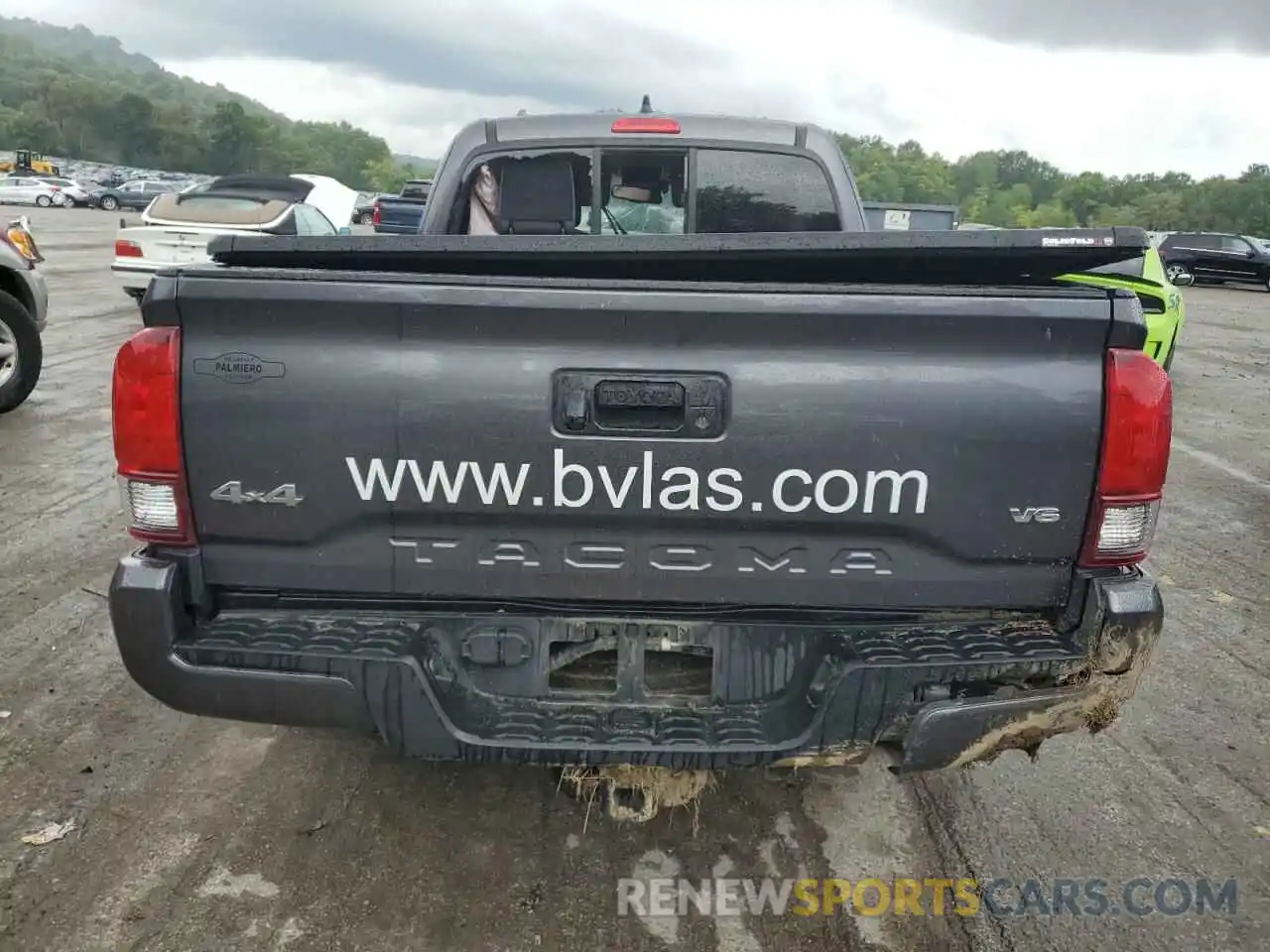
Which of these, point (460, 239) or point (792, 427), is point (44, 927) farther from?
point (792, 427)

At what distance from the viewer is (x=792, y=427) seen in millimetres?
2232

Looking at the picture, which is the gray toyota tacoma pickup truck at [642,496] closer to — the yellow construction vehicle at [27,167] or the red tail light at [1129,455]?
the red tail light at [1129,455]

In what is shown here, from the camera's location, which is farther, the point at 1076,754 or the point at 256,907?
the point at 1076,754

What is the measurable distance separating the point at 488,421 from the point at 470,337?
7.6 inches

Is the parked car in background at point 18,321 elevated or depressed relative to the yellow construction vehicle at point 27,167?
depressed

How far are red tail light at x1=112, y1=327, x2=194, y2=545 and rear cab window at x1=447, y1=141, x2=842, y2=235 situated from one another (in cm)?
208

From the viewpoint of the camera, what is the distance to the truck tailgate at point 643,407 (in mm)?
2199

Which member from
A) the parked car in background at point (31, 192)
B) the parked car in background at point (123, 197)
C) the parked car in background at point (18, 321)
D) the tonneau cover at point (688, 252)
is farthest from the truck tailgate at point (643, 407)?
the parked car in background at point (123, 197)

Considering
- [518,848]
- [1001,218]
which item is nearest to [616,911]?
[518,848]

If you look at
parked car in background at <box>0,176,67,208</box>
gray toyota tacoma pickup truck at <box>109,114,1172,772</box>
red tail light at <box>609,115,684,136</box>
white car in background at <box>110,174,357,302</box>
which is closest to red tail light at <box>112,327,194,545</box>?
gray toyota tacoma pickup truck at <box>109,114,1172,772</box>

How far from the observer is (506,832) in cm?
290

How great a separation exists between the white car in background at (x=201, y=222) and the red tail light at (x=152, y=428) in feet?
28.3

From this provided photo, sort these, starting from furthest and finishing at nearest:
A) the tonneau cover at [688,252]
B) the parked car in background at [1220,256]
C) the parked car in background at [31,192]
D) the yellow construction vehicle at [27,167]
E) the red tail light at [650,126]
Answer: the yellow construction vehicle at [27,167]
the parked car in background at [31,192]
the parked car in background at [1220,256]
the red tail light at [650,126]
the tonneau cover at [688,252]

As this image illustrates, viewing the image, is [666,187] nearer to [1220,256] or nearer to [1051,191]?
[1220,256]
